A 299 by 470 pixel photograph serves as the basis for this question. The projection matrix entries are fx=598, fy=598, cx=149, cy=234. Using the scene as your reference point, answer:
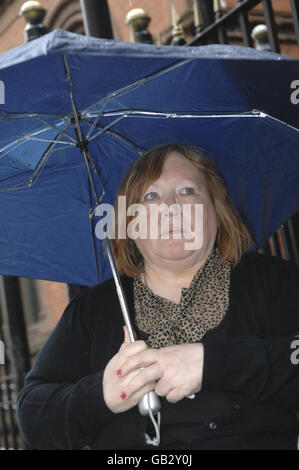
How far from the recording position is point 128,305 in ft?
7.32

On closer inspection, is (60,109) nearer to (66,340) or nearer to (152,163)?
(152,163)

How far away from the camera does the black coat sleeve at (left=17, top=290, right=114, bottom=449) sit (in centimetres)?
196

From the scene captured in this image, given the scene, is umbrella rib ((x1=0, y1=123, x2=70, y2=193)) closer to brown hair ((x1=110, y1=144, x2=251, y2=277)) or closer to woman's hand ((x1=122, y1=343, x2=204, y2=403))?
brown hair ((x1=110, y1=144, x2=251, y2=277))

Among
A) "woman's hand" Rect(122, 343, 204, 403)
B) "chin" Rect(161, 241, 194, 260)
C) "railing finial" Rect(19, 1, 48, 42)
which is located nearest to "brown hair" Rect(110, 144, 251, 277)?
"chin" Rect(161, 241, 194, 260)

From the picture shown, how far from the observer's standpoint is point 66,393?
6.66ft

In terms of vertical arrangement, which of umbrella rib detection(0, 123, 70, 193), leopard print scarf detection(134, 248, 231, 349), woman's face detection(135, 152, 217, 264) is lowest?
leopard print scarf detection(134, 248, 231, 349)

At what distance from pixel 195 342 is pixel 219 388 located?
19cm

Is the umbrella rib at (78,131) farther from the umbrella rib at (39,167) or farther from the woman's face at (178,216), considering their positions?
the woman's face at (178,216)

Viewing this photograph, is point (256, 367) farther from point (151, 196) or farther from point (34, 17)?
point (34, 17)

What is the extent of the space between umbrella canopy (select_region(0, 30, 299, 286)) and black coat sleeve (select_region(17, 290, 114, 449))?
0.40 metres

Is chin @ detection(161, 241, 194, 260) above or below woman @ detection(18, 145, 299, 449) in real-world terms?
above

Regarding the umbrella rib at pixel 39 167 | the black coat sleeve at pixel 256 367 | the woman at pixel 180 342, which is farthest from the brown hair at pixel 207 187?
the black coat sleeve at pixel 256 367

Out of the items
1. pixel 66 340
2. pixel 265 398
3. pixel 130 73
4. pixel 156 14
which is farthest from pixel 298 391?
pixel 156 14

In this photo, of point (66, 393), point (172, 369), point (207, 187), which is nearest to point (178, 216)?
point (207, 187)
